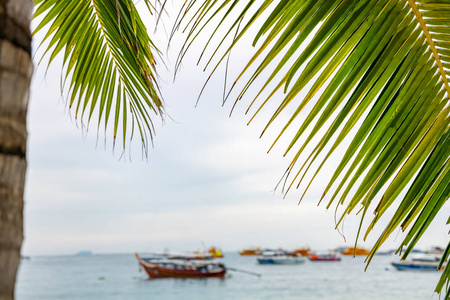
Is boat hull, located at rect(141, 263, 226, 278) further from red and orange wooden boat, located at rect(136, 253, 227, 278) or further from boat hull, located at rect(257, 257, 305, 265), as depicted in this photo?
boat hull, located at rect(257, 257, 305, 265)

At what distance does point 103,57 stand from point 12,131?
5.53 ft

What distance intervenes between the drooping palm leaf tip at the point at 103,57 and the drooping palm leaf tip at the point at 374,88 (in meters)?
0.94

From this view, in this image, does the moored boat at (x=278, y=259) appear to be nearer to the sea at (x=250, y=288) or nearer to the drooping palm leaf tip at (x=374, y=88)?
the sea at (x=250, y=288)

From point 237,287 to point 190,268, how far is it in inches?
246

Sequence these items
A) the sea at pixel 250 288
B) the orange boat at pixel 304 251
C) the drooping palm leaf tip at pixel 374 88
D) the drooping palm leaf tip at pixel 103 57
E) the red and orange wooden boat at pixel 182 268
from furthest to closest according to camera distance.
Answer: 1. the orange boat at pixel 304 251
2. the red and orange wooden boat at pixel 182 268
3. the sea at pixel 250 288
4. the drooping palm leaf tip at pixel 103 57
5. the drooping palm leaf tip at pixel 374 88

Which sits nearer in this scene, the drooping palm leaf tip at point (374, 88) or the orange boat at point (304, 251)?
the drooping palm leaf tip at point (374, 88)

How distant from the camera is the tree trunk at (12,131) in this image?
422mm

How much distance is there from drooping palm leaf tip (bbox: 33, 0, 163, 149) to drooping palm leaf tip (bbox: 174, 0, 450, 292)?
94 cm

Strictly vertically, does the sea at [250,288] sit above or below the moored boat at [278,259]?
below

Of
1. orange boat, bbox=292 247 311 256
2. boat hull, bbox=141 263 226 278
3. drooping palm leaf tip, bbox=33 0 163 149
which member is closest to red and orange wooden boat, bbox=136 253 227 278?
boat hull, bbox=141 263 226 278

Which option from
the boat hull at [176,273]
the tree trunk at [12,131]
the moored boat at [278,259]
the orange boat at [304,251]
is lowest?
the boat hull at [176,273]

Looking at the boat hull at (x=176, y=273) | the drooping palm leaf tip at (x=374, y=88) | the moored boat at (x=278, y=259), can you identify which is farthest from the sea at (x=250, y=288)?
the drooping palm leaf tip at (x=374, y=88)

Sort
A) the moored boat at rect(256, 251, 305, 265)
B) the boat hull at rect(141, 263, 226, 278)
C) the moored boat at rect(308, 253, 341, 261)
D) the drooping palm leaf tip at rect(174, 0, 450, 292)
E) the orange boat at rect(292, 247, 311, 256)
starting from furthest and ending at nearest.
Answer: the orange boat at rect(292, 247, 311, 256)
the moored boat at rect(308, 253, 341, 261)
the moored boat at rect(256, 251, 305, 265)
the boat hull at rect(141, 263, 226, 278)
the drooping palm leaf tip at rect(174, 0, 450, 292)

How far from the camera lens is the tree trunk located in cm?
42
